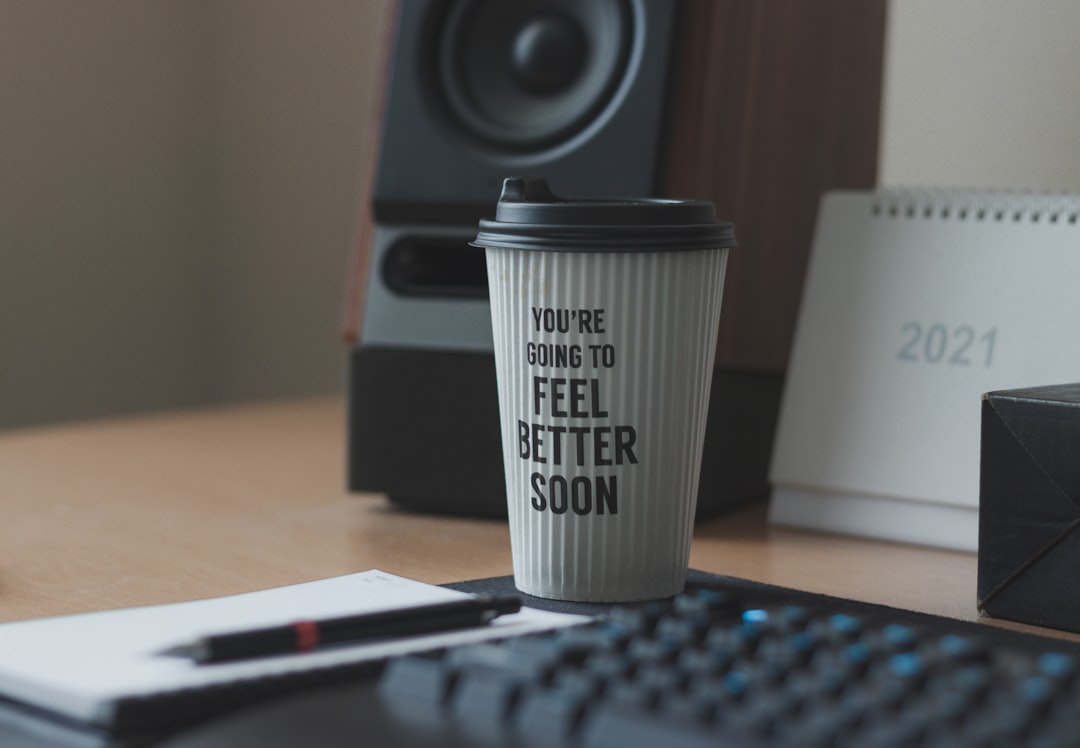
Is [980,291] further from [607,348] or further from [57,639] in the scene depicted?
[57,639]

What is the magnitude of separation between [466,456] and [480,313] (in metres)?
0.09

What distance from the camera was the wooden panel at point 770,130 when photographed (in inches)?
31.2

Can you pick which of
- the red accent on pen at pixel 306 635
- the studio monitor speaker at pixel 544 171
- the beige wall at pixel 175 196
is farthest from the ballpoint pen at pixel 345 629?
the beige wall at pixel 175 196

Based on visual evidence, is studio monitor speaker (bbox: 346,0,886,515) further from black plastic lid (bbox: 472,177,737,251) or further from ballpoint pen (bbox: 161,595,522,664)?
ballpoint pen (bbox: 161,595,522,664)

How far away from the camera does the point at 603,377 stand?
0.57 m

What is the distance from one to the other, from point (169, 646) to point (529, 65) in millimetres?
474

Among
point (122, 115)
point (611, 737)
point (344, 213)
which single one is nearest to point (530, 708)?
point (611, 737)

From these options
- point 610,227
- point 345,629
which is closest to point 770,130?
point 610,227

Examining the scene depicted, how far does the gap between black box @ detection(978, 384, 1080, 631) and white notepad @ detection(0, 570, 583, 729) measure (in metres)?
0.21

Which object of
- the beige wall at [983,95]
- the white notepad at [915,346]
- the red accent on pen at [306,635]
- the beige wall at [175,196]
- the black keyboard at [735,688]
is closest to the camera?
the black keyboard at [735,688]

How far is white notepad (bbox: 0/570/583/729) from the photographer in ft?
1.32

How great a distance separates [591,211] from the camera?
0.56 m

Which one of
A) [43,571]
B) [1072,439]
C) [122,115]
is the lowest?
[43,571]

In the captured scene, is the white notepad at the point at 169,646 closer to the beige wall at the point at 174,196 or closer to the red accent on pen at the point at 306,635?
the red accent on pen at the point at 306,635
